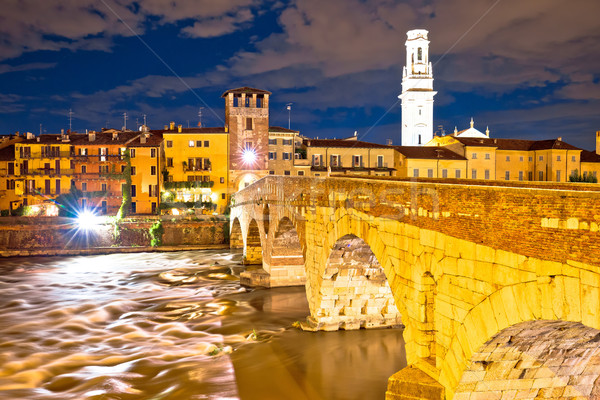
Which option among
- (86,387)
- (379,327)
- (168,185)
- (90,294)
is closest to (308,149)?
(168,185)

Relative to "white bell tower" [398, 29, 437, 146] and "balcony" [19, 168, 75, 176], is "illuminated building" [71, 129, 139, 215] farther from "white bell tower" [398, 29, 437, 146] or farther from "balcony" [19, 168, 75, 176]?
"white bell tower" [398, 29, 437, 146]

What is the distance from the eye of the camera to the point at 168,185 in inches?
2095

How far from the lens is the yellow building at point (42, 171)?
52.9 m

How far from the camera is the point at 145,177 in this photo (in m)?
52.8

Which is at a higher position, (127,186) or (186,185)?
(186,185)

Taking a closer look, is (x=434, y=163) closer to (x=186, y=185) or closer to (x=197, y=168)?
(x=197, y=168)

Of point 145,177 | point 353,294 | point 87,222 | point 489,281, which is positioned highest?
point 145,177

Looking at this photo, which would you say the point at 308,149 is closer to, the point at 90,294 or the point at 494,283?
the point at 90,294

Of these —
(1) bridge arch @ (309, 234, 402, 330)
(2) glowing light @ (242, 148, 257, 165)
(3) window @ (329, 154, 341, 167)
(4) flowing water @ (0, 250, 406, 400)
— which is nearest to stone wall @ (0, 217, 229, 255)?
(2) glowing light @ (242, 148, 257, 165)

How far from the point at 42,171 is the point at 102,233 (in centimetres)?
1454

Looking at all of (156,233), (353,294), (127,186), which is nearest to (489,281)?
(353,294)

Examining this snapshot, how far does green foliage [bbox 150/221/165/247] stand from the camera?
44688 millimetres

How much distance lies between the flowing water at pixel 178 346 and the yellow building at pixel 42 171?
1003 inches

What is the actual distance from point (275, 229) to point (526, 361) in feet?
52.4
